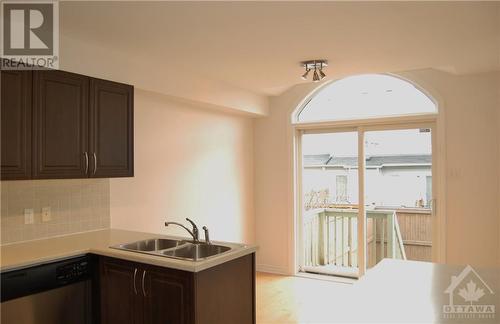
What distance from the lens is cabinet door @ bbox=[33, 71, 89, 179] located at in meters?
2.58

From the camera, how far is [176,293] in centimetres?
234

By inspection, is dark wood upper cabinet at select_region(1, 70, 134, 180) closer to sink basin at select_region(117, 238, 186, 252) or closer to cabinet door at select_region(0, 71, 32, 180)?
cabinet door at select_region(0, 71, 32, 180)

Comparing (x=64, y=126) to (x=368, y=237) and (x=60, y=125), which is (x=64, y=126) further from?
(x=368, y=237)

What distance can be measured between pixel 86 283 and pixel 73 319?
0.24m

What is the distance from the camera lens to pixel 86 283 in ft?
8.84

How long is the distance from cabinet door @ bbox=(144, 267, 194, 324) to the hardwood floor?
→ 5.13 feet

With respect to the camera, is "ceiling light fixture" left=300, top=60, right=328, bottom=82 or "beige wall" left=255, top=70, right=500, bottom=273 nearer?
"ceiling light fixture" left=300, top=60, right=328, bottom=82

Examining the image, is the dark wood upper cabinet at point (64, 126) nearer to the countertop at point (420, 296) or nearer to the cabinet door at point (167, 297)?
the cabinet door at point (167, 297)

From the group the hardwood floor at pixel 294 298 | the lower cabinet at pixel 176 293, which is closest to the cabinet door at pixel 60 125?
the lower cabinet at pixel 176 293

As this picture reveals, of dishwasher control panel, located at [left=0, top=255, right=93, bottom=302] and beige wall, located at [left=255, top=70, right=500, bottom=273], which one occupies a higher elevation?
beige wall, located at [left=255, top=70, right=500, bottom=273]

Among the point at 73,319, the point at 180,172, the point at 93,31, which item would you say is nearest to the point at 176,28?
the point at 93,31

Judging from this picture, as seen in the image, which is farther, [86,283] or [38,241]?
[38,241]

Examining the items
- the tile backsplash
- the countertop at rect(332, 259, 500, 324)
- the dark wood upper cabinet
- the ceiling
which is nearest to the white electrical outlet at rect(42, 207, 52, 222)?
the tile backsplash

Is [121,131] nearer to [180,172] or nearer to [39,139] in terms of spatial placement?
[39,139]
